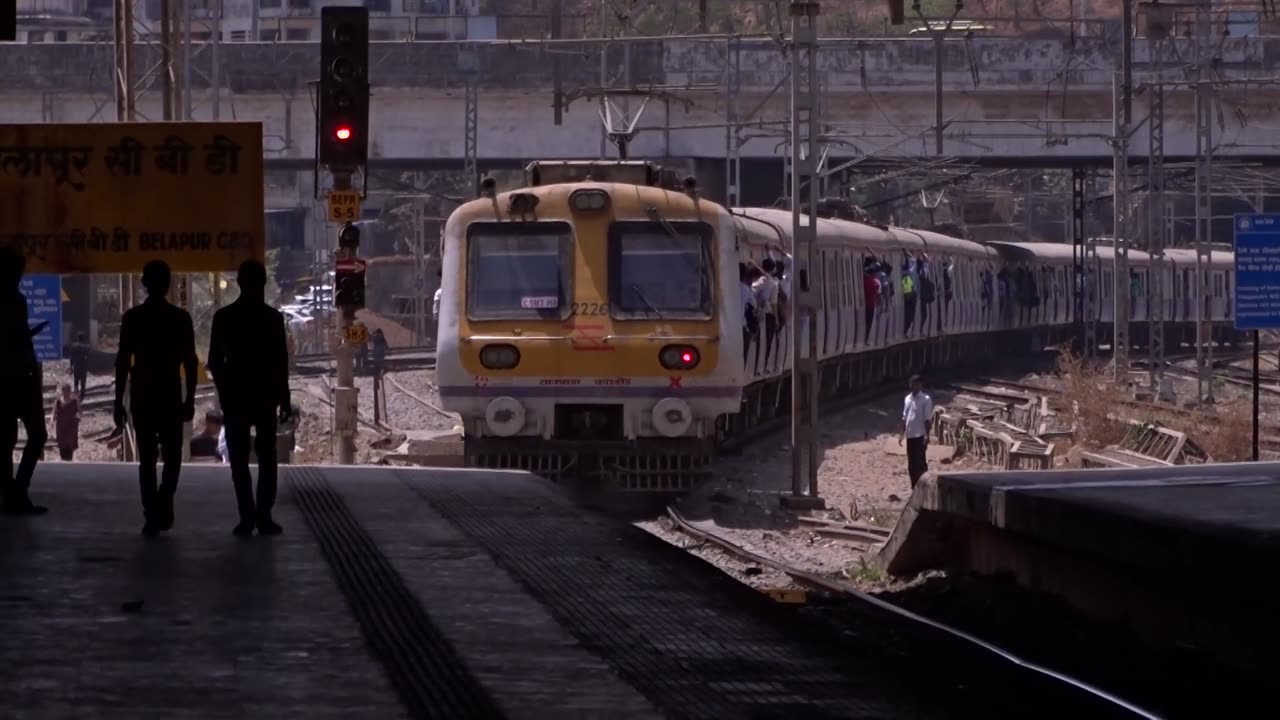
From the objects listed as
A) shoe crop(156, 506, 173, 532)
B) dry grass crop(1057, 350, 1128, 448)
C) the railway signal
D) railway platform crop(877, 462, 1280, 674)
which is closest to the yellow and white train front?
the railway signal

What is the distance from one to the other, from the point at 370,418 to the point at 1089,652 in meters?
23.3

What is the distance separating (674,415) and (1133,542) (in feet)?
27.6

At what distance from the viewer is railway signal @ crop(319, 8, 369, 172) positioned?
15.3 meters

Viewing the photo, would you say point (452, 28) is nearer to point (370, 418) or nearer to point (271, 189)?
point (271, 189)

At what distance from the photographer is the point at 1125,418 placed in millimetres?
28047

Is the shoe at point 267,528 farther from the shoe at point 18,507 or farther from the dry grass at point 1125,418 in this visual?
the dry grass at point 1125,418

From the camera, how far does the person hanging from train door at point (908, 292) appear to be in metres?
33.4

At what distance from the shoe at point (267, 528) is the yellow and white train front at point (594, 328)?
727 cm

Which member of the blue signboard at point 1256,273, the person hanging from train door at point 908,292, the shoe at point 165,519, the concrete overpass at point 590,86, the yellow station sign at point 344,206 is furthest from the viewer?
the concrete overpass at point 590,86

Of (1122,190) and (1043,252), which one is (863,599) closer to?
(1122,190)

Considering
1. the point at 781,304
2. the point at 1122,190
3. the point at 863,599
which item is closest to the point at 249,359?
the point at 863,599

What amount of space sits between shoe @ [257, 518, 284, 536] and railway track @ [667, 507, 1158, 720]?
3447 millimetres

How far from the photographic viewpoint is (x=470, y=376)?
59.6ft

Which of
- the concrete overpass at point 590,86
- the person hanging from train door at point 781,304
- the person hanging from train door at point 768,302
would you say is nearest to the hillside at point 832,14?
the concrete overpass at point 590,86
